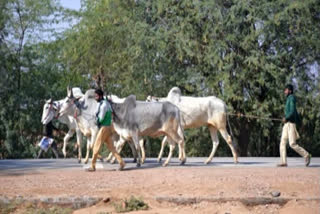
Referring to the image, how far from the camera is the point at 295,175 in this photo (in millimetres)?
14398

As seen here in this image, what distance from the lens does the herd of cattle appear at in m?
17.0

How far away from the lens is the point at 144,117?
56.2ft

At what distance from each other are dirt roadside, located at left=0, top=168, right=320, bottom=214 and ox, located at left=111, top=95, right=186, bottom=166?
192 centimetres

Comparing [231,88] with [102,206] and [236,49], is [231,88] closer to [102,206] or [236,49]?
[236,49]

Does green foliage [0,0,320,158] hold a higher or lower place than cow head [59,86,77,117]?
higher

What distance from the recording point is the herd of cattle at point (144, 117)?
17.0m

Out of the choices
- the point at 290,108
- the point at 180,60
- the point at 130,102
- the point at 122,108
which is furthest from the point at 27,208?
the point at 180,60

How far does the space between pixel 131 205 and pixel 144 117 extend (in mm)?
5832

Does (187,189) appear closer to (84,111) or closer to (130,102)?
(130,102)

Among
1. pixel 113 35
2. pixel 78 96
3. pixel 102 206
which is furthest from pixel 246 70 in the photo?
pixel 102 206

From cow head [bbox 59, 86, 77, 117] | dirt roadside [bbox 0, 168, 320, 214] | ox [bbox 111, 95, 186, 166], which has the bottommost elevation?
dirt roadside [bbox 0, 168, 320, 214]

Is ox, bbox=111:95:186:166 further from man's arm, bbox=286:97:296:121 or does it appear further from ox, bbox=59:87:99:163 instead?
man's arm, bbox=286:97:296:121

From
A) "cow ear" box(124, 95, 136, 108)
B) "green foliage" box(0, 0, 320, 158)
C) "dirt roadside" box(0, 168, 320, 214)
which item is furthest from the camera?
"green foliage" box(0, 0, 320, 158)

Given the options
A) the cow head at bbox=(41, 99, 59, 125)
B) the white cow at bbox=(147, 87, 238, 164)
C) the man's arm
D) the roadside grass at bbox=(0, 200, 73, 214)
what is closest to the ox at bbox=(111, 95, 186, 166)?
the white cow at bbox=(147, 87, 238, 164)
